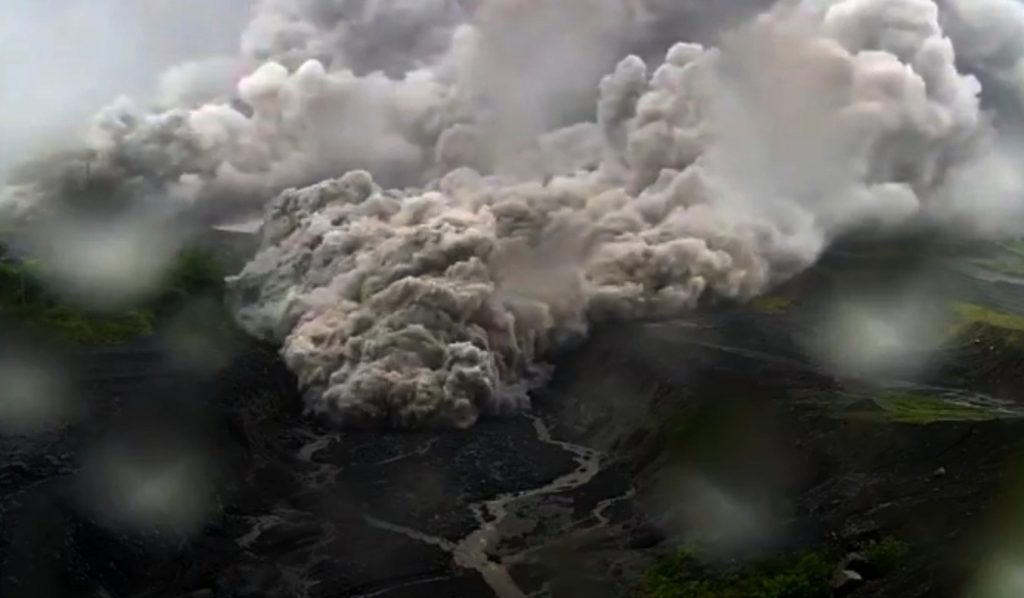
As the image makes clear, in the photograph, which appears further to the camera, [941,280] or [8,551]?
[941,280]

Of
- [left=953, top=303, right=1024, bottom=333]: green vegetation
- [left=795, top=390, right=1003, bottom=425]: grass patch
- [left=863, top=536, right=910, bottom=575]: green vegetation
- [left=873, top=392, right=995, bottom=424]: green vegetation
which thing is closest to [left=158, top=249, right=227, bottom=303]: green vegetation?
[left=795, top=390, right=1003, bottom=425]: grass patch

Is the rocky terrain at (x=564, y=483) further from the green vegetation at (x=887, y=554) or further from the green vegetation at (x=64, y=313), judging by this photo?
the green vegetation at (x=64, y=313)

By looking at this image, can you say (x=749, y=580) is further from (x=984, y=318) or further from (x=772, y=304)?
(x=772, y=304)

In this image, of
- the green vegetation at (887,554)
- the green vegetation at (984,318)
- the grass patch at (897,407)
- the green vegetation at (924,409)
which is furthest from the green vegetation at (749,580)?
the green vegetation at (984,318)

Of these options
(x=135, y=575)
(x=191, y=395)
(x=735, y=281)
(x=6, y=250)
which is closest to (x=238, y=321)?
(x=6, y=250)

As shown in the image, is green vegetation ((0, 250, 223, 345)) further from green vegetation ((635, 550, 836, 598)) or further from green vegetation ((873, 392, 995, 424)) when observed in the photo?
green vegetation ((873, 392, 995, 424))

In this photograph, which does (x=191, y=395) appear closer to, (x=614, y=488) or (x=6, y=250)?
(x=614, y=488)
